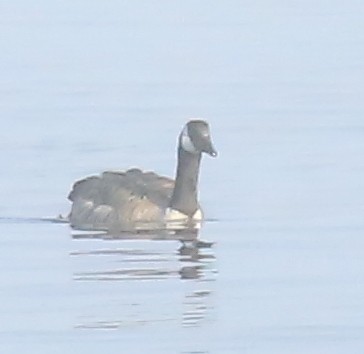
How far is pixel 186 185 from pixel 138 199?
51 centimetres

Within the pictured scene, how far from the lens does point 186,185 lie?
23.5 metres

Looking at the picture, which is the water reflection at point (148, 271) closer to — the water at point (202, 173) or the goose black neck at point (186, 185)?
the water at point (202, 173)

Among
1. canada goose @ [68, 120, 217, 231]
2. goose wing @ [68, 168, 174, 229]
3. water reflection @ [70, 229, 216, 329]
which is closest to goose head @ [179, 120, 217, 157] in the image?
canada goose @ [68, 120, 217, 231]

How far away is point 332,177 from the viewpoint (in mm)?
Result: 24156

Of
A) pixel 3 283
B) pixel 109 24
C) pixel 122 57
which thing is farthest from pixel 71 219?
pixel 109 24

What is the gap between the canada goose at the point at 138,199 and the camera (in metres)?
23.2

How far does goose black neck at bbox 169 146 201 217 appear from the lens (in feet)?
76.3

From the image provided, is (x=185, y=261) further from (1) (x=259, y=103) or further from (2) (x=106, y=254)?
(1) (x=259, y=103)

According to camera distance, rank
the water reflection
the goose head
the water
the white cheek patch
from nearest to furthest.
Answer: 1. the water
2. the water reflection
3. the goose head
4. the white cheek patch

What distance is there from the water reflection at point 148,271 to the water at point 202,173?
1.0 inches

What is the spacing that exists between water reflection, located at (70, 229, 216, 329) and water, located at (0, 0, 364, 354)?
0.08 ft

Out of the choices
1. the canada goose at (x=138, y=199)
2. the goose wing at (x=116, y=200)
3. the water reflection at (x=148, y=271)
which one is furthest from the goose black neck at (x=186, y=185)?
the water reflection at (x=148, y=271)

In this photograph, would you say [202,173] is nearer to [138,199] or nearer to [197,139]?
[197,139]

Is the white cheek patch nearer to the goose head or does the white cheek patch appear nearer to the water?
the goose head
